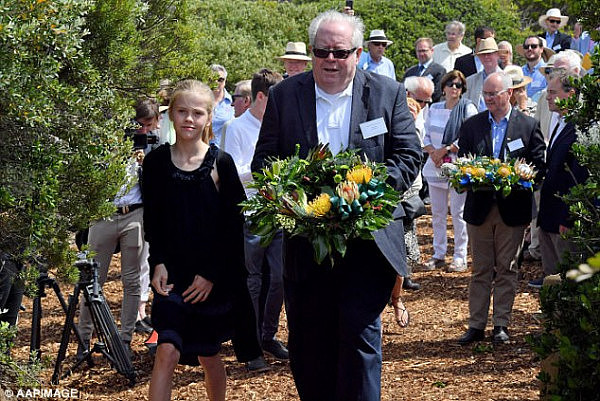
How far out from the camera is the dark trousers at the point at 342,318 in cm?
520

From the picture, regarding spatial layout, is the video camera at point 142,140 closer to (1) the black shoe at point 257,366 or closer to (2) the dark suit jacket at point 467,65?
(1) the black shoe at point 257,366

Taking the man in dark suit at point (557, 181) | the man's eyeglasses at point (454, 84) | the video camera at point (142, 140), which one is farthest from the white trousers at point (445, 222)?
the video camera at point (142, 140)

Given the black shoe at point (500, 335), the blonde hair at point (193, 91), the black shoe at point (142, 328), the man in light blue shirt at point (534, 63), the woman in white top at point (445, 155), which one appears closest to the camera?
the blonde hair at point (193, 91)

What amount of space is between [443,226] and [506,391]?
484 centimetres

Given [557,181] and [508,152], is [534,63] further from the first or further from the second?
[557,181]

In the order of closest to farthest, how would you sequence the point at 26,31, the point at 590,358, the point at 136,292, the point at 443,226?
the point at 590,358
the point at 26,31
the point at 136,292
the point at 443,226

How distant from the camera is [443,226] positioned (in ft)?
37.4

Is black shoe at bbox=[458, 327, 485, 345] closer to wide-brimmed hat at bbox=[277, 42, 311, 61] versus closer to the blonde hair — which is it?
the blonde hair

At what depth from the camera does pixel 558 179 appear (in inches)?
313

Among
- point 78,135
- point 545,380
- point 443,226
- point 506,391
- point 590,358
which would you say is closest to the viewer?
point 590,358

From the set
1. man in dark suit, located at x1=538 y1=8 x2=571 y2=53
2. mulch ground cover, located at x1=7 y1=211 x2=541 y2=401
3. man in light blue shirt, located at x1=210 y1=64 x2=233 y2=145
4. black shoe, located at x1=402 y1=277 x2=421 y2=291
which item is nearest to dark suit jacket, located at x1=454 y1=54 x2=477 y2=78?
man in dark suit, located at x1=538 y1=8 x2=571 y2=53

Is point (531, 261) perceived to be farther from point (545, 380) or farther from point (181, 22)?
point (545, 380)

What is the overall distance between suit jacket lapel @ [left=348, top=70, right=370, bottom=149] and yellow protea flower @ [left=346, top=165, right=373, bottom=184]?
0.40 meters

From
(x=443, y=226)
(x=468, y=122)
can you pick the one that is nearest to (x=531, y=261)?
(x=443, y=226)
